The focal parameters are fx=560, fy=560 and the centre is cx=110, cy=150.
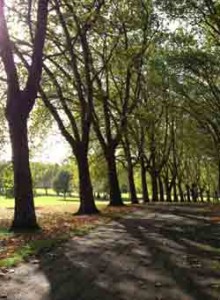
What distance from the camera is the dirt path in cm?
792

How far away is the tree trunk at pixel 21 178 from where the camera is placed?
59.6ft

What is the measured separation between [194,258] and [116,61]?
24409mm

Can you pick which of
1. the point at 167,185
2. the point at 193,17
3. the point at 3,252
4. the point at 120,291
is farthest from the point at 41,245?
the point at 167,185

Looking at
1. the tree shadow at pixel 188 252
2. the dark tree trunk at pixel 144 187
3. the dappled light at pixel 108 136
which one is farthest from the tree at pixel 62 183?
the tree shadow at pixel 188 252

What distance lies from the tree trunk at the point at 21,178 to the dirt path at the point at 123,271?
3.84 metres

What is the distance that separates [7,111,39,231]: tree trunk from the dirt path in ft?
12.6

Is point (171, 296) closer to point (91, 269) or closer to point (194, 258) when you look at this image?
point (91, 269)

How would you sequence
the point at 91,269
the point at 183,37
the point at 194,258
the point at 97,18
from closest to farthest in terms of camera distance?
the point at 91,269 < the point at 194,258 < the point at 97,18 < the point at 183,37

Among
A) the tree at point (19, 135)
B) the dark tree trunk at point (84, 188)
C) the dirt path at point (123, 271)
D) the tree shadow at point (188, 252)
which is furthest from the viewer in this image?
the dark tree trunk at point (84, 188)

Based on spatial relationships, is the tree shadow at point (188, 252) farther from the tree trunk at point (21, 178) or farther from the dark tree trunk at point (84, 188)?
the dark tree trunk at point (84, 188)

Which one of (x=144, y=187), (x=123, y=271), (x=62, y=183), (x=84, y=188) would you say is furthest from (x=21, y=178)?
(x=62, y=183)

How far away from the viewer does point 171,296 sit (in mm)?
7645

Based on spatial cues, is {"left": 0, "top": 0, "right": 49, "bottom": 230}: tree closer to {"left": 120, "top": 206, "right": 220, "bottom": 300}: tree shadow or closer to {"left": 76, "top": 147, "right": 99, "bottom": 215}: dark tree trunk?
{"left": 120, "top": 206, "right": 220, "bottom": 300}: tree shadow

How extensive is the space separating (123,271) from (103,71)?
27.5 metres
